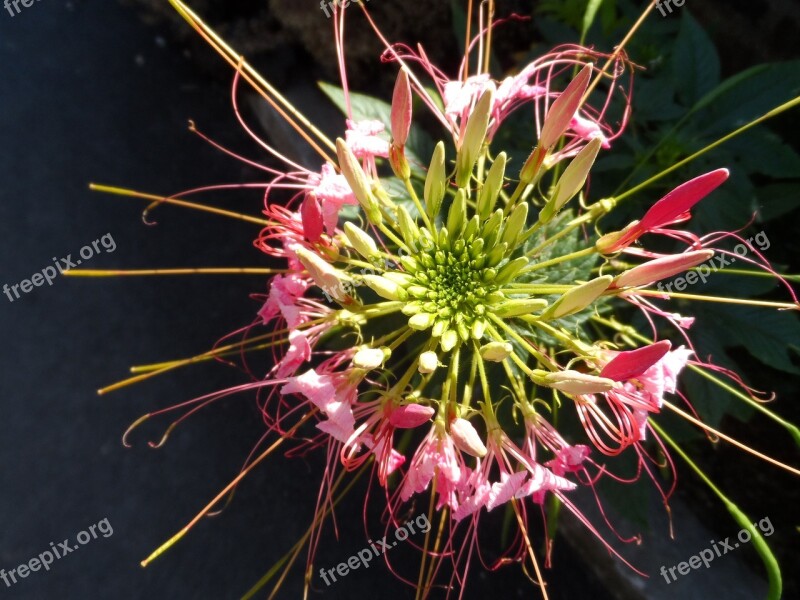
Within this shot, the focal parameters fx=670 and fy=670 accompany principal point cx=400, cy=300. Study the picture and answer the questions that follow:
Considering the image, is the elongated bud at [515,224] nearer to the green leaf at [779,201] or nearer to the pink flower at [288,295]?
the pink flower at [288,295]

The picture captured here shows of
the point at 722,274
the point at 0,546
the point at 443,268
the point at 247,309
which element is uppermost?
the point at 247,309

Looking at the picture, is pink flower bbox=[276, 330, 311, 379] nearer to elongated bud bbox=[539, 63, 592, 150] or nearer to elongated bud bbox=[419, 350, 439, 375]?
elongated bud bbox=[419, 350, 439, 375]

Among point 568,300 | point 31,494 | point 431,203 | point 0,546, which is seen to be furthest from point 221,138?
point 568,300

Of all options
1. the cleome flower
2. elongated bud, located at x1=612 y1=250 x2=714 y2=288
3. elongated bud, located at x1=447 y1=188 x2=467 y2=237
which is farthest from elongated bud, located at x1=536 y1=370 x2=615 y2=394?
elongated bud, located at x1=447 y1=188 x2=467 y2=237

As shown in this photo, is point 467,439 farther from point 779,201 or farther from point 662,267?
point 779,201

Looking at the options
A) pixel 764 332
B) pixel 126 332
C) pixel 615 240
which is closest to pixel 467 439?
pixel 615 240

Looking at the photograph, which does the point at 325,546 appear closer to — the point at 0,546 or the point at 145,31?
the point at 0,546
